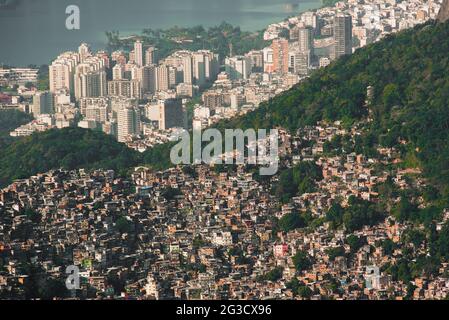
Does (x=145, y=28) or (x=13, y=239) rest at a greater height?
(x=145, y=28)

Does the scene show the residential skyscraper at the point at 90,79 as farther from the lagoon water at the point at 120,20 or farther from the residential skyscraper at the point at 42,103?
the residential skyscraper at the point at 42,103

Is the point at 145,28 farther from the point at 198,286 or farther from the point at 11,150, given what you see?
the point at 198,286

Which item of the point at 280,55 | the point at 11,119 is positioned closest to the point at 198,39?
the point at 280,55

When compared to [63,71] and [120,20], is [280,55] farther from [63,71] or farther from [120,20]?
[63,71]

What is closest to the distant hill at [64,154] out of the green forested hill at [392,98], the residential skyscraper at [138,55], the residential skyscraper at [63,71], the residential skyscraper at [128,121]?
the green forested hill at [392,98]

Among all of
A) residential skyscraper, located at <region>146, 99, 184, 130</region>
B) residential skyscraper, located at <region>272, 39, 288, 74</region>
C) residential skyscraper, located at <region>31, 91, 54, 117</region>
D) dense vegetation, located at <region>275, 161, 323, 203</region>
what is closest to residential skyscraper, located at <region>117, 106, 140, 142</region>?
residential skyscraper, located at <region>146, 99, 184, 130</region>

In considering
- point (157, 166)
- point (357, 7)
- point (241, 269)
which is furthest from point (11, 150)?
point (357, 7)
